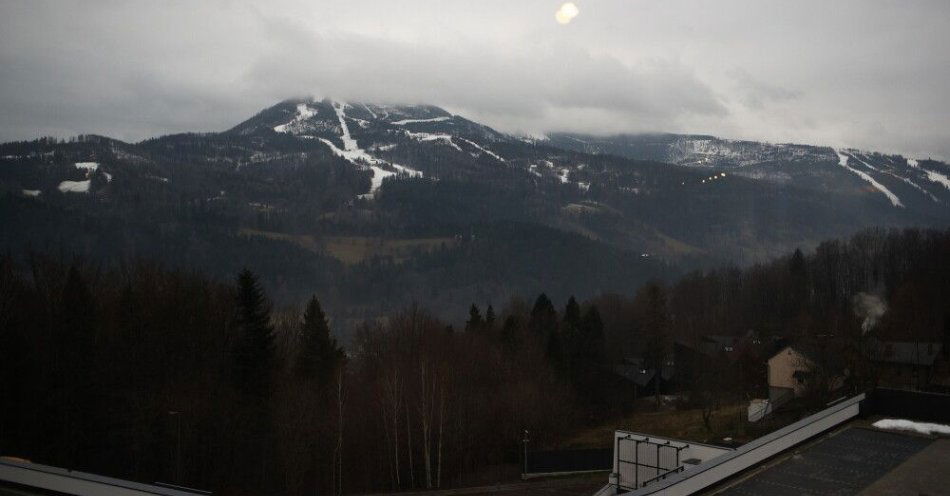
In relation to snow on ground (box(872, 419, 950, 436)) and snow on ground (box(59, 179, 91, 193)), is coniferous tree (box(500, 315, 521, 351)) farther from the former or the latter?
snow on ground (box(59, 179, 91, 193))

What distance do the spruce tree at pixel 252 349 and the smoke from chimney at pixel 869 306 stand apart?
183 ft

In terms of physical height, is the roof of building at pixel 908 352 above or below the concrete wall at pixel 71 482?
below

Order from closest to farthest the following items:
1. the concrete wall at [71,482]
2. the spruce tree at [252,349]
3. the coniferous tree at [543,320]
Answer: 1. the concrete wall at [71,482]
2. the spruce tree at [252,349]
3. the coniferous tree at [543,320]

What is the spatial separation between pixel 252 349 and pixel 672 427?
933 inches

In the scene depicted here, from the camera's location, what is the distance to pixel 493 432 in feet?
122

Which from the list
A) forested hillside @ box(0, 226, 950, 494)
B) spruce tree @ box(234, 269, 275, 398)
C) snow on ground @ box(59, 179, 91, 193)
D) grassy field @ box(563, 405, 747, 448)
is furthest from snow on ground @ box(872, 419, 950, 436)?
snow on ground @ box(59, 179, 91, 193)

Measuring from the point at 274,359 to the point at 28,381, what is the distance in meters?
10.4

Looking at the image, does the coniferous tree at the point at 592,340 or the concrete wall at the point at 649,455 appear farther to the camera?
the coniferous tree at the point at 592,340

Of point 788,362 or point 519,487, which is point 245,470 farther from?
point 788,362

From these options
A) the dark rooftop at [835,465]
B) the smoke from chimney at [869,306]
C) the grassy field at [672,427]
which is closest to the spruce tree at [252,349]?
the grassy field at [672,427]

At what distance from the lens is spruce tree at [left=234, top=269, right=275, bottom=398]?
32250mm

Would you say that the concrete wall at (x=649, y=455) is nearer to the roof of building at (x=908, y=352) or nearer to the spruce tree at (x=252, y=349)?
the spruce tree at (x=252, y=349)

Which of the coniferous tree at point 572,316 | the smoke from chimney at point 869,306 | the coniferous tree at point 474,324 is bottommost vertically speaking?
the smoke from chimney at point 869,306

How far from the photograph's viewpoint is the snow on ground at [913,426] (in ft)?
59.8
